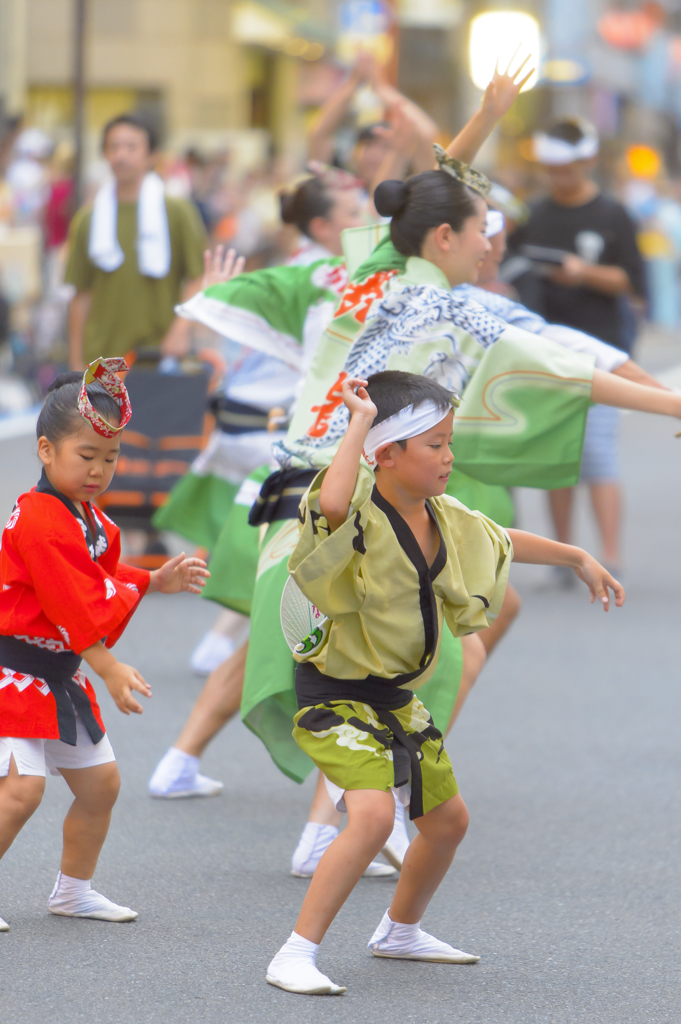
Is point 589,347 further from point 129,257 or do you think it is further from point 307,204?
point 129,257

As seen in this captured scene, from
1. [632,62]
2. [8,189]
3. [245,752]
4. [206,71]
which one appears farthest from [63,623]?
[632,62]

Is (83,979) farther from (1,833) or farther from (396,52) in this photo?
(396,52)

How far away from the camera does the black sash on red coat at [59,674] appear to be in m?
3.34

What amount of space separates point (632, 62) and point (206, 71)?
21.0m

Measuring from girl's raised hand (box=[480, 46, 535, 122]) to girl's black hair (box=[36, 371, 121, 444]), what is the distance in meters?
1.54

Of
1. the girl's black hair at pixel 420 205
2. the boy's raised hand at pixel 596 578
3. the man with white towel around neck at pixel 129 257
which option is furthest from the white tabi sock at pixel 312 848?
the man with white towel around neck at pixel 129 257

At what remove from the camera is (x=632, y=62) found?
48.7 m

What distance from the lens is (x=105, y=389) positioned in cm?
329

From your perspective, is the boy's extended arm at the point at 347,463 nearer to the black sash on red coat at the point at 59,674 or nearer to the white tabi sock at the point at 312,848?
the black sash on red coat at the point at 59,674

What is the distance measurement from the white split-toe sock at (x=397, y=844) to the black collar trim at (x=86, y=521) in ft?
3.36

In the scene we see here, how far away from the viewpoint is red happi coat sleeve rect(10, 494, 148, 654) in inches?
127

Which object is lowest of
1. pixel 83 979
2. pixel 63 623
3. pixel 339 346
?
pixel 83 979

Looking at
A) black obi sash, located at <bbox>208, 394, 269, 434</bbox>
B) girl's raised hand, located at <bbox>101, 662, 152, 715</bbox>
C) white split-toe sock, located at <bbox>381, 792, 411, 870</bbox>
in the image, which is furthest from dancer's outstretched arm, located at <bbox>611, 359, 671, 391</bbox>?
black obi sash, located at <bbox>208, 394, 269, 434</bbox>

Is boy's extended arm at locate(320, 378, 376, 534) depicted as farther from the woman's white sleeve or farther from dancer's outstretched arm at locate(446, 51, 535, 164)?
dancer's outstretched arm at locate(446, 51, 535, 164)
